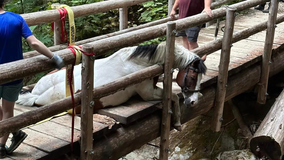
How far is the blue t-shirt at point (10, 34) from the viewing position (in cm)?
249

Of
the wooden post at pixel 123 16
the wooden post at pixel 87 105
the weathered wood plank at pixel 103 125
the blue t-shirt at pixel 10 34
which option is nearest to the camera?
the blue t-shirt at pixel 10 34

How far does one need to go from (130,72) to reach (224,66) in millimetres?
1338

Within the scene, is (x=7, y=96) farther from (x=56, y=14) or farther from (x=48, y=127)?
(x=56, y=14)

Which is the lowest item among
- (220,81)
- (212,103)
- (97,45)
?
(212,103)

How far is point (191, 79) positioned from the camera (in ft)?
12.4

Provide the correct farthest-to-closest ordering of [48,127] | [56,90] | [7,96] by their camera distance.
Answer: [56,90]
[48,127]
[7,96]

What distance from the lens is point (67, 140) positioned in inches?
118

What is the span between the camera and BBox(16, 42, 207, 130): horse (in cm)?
370

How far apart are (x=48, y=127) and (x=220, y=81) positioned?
2263 mm

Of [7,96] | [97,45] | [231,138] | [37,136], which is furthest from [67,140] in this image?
[231,138]

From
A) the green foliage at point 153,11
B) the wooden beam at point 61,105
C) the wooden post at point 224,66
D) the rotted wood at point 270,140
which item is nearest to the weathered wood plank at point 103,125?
the wooden beam at point 61,105

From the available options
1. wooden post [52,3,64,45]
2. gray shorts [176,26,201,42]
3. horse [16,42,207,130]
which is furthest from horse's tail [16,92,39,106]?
gray shorts [176,26,201,42]

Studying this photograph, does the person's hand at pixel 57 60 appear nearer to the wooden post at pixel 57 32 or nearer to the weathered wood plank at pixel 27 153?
the weathered wood plank at pixel 27 153

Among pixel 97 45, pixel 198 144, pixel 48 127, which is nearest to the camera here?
pixel 97 45
